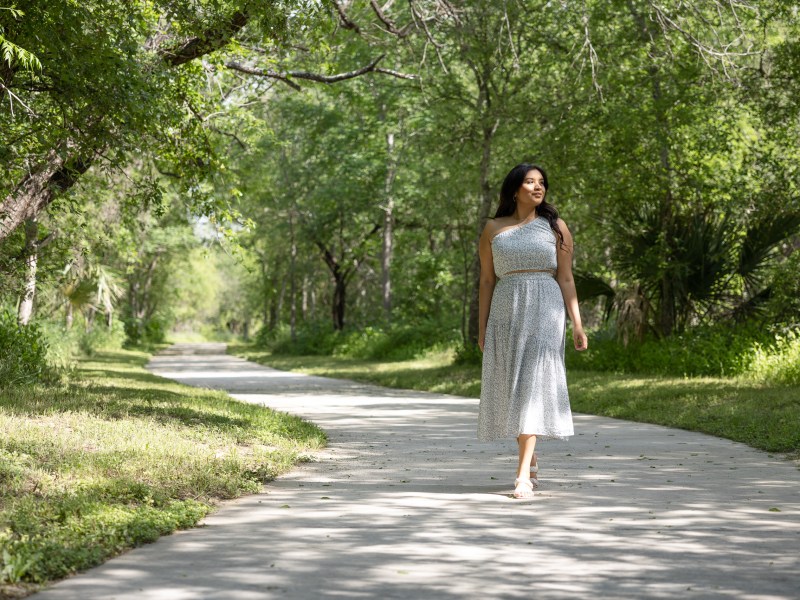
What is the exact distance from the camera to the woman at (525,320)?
7309mm


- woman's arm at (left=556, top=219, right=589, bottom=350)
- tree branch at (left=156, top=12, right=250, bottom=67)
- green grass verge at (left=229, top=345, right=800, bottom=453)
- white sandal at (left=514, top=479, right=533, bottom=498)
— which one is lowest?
white sandal at (left=514, top=479, right=533, bottom=498)

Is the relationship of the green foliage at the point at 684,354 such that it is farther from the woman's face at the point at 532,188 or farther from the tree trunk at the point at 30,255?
the woman's face at the point at 532,188

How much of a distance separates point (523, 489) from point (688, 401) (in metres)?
7.74

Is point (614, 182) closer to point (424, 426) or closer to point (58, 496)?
point (424, 426)

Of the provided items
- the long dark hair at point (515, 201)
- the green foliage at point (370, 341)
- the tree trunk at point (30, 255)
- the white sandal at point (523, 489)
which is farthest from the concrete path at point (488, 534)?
the green foliage at point (370, 341)

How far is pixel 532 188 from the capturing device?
759 centimetres

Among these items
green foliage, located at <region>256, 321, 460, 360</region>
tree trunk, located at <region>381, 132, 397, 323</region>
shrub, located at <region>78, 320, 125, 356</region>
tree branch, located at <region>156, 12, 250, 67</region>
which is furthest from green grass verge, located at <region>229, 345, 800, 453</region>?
shrub, located at <region>78, 320, 125, 356</region>

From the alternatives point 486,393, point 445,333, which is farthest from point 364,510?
point 445,333

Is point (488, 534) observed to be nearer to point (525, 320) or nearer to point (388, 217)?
point (525, 320)

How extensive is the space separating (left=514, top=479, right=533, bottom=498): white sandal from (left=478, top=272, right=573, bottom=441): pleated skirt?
0.31 meters

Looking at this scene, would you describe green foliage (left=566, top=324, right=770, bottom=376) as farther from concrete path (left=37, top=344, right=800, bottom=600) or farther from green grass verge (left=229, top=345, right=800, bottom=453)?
concrete path (left=37, top=344, right=800, bottom=600)

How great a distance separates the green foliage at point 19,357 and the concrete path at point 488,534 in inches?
242

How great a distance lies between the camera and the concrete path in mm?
4555

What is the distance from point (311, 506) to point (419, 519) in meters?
0.85
